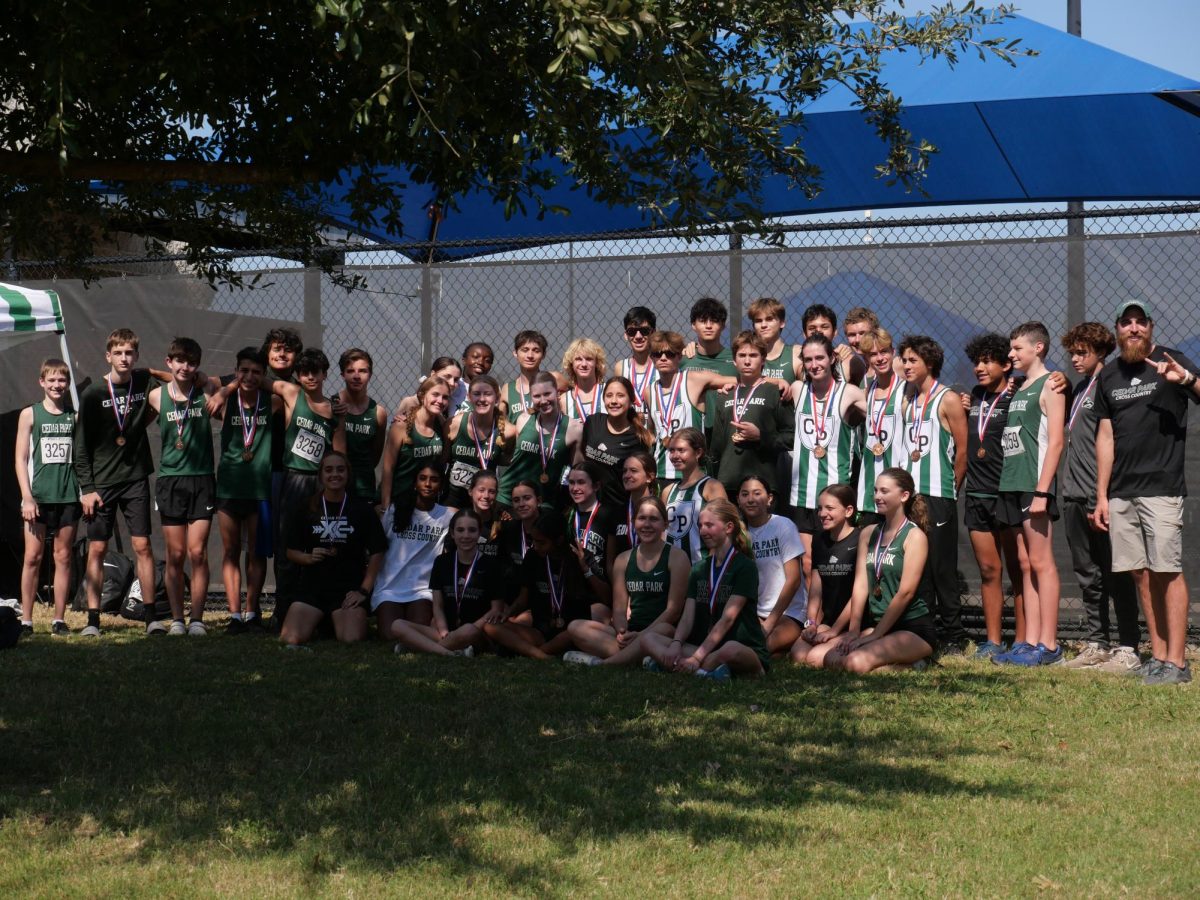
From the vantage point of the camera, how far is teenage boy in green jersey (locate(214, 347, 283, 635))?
33.5 feet

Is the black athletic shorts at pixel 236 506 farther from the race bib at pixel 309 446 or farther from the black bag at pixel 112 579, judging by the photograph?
the black bag at pixel 112 579

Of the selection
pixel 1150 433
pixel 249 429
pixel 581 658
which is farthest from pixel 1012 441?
pixel 249 429

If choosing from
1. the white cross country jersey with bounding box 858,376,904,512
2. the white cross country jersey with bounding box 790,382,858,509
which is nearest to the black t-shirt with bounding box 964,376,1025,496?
the white cross country jersey with bounding box 858,376,904,512

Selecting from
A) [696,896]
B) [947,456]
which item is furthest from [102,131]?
[947,456]

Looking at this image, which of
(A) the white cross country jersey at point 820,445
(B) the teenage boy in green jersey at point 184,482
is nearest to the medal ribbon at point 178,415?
(B) the teenage boy in green jersey at point 184,482

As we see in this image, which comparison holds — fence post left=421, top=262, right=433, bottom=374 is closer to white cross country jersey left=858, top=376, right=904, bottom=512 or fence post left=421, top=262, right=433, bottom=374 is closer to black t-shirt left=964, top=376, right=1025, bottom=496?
white cross country jersey left=858, top=376, right=904, bottom=512

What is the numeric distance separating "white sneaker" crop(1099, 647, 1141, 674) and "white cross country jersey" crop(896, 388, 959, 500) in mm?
1365

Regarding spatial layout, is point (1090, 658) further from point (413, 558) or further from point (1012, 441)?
point (413, 558)

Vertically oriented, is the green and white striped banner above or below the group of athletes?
above

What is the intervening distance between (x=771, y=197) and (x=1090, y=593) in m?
5.74

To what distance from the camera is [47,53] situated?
16.1 feet

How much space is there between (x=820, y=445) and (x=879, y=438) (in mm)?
377

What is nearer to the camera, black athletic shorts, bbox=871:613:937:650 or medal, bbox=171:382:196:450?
black athletic shorts, bbox=871:613:937:650

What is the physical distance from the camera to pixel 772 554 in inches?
350
